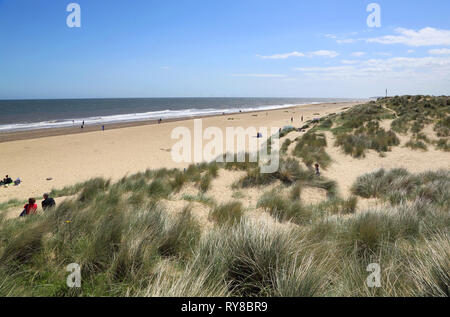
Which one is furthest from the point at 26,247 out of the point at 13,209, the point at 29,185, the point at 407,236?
the point at 29,185

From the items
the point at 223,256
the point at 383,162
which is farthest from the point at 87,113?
the point at 223,256

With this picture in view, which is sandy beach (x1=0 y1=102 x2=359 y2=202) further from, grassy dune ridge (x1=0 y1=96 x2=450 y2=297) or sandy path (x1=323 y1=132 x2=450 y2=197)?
grassy dune ridge (x1=0 y1=96 x2=450 y2=297)

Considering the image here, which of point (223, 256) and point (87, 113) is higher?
point (87, 113)

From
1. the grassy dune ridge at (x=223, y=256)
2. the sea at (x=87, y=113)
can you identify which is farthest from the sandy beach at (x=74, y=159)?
the sea at (x=87, y=113)

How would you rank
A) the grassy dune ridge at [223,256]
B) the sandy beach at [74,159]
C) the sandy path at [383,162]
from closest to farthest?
the grassy dune ridge at [223,256] → the sandy path at [383,162] → the sandy beach at [74,159]

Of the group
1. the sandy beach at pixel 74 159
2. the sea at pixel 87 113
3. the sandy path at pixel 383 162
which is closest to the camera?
the sandy path at pixel 383 162

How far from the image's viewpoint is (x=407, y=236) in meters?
3.37

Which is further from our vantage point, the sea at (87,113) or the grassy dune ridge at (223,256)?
the sea at (87,113)

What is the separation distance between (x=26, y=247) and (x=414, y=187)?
960cm

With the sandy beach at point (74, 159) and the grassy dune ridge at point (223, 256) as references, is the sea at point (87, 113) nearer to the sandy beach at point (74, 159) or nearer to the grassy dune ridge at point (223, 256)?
the sandy beach at point (74, 159)

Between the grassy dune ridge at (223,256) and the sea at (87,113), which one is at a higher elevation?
the sea at (87,113)

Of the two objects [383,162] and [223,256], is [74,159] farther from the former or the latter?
[383,162]

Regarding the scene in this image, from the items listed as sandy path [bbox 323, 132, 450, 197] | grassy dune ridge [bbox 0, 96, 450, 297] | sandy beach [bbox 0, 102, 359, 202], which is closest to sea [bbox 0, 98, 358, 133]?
sandy beach [bbox 0, 102, 359, 202]
